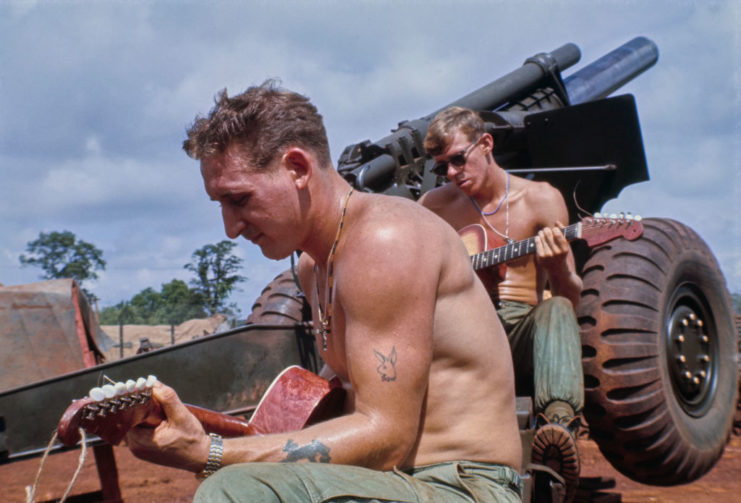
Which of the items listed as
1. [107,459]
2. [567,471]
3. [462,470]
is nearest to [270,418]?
[462,470]

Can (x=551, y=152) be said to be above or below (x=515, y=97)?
below

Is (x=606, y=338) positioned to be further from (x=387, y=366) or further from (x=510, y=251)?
(x=387, y=366)

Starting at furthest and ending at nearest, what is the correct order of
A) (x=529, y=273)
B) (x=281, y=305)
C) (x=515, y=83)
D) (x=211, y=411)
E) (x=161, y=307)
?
(x=161, y=307), (x=515, y=83), (x=281, y=305), (x=529, y=273), (x=211, y=411)

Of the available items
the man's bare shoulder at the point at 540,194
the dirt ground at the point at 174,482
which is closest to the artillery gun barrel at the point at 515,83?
the man's bare shoulder at the point at 540,194

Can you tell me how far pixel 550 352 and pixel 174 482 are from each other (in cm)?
375

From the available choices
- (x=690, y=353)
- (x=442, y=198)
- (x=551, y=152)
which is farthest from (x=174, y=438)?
(x=551, y=152)

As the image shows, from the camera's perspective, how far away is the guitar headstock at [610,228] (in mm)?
3748

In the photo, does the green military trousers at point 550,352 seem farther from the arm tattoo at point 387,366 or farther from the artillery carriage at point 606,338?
the arm tattoo at point 387,366

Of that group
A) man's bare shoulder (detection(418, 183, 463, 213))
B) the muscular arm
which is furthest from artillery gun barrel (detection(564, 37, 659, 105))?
the muscular arm

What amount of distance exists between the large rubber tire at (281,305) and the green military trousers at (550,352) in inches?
73.3

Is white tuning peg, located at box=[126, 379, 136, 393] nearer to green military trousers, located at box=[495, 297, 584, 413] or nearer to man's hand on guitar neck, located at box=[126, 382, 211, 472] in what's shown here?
man's hand on guitar neck, located at box=[126, 382, 211, 472]

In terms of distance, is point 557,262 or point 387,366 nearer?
point 387,366

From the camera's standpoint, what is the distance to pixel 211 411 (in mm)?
1902

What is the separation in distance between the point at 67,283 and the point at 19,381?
83 centimetres
